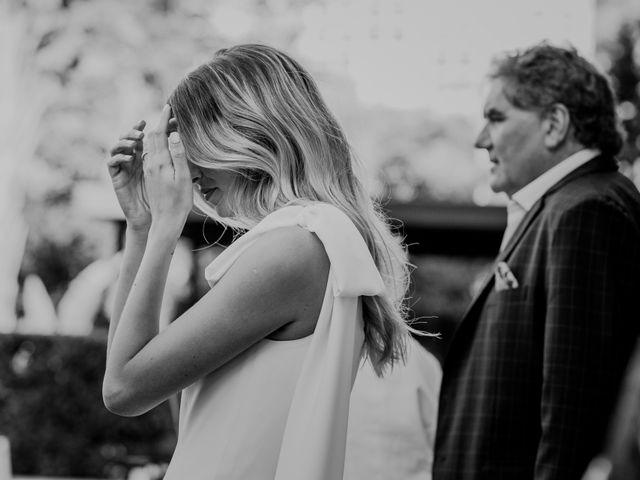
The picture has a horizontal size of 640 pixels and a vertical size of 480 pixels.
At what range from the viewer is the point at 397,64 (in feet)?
25.7

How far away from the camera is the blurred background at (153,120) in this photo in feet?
25.9

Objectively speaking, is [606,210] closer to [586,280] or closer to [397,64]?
[586,280]

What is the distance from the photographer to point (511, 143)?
11.4 feet

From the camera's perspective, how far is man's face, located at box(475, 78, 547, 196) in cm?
343

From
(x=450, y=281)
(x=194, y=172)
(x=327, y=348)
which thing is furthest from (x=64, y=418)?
(x=450, y=281)

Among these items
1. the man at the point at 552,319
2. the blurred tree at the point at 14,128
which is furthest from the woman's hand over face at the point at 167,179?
the blurred tree at the point at 14,128

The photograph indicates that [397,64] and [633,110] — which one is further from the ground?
[397,64]

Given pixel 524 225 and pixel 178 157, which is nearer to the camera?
pixel 178 157

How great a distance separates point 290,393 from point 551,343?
3.61 feet

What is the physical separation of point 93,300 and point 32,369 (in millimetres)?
2900

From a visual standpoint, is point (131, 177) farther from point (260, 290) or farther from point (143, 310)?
point (260, 290)

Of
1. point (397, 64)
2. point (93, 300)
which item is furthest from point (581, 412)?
point (93, 300)

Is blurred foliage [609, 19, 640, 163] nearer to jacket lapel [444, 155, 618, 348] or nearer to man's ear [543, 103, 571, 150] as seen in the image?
man's ear [543, 103, 571, 150]

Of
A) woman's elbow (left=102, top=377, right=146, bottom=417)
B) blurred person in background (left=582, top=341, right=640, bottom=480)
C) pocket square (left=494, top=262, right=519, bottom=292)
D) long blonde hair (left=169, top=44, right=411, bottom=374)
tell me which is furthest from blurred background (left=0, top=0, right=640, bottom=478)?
blurred person in background (left=582, top=341, right=640, bottom=480)
